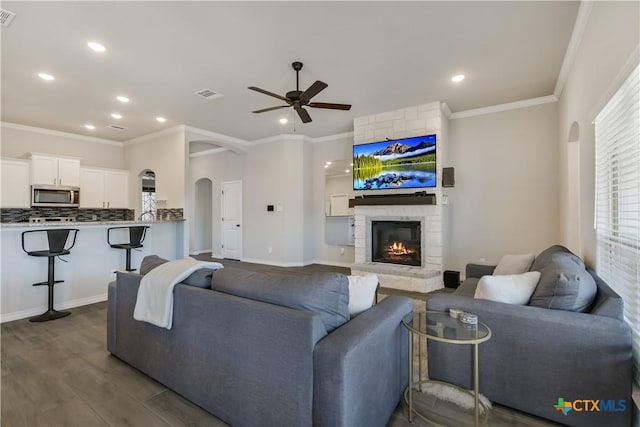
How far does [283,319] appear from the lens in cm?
143

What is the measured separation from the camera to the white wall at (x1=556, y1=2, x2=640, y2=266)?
1.70 m

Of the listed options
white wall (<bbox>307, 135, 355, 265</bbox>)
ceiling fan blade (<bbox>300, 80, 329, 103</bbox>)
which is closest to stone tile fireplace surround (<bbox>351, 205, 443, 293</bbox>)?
white wall (<bbox>307, 135, 355, 265</bbox>)

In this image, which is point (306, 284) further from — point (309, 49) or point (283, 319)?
point (309, 49)

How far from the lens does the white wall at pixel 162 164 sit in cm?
589

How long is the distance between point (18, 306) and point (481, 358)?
4.77 metres

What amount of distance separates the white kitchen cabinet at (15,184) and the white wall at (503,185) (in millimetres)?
7811

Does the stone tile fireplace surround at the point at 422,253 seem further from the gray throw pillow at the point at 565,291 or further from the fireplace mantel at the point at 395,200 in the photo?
the gray throw pillow at the point at 565,291

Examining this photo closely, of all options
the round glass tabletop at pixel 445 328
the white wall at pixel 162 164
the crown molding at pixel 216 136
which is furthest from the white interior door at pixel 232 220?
the round glass tabletop at pixel 445 328

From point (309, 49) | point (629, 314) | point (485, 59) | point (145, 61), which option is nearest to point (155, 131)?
point (145, 61)

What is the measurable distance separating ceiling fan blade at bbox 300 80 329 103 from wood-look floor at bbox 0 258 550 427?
9.58 feet

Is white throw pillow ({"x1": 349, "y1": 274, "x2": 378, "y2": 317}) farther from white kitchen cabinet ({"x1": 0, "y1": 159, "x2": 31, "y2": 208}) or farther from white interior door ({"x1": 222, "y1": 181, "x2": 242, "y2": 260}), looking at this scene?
white kitchen cabinet ({"x1": 0, "y1": 159, "x2": 31, "y2": 208})

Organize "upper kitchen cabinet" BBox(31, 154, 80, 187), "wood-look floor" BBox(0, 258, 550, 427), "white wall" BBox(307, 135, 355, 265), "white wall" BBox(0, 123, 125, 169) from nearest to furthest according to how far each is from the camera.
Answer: "wood-look floor" BBox(0, 258, 550, 427)
"upper kitchen cabinet" BBox(31, 154, 80, 187)
"white wall" BBox(0, 123, 125, 169)
"white wall" BBox(307, 135, 355, 265)

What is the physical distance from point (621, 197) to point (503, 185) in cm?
315

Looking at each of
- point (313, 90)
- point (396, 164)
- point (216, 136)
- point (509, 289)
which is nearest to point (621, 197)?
point (509, 289)
